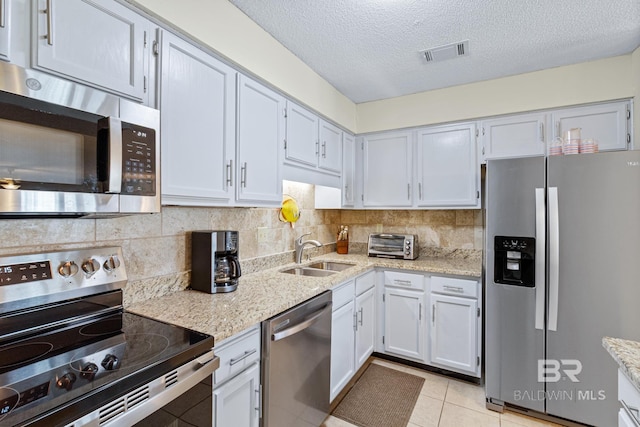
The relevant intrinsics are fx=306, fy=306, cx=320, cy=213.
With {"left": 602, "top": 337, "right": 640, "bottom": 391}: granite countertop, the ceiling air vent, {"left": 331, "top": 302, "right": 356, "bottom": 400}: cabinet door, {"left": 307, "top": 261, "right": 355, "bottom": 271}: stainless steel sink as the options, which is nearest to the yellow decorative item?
{"left": 307, "top": 261, "right": 355, "bottom": 271}: stainless steel sink

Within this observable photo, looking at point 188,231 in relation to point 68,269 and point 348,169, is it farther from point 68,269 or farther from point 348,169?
point 348,169

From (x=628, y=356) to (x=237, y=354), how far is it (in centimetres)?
134

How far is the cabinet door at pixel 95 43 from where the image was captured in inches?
38.3

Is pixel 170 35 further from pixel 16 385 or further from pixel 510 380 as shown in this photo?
pixel 510 380

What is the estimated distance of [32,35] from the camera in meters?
0.94

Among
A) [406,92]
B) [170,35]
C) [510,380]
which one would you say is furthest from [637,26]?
[170,35]

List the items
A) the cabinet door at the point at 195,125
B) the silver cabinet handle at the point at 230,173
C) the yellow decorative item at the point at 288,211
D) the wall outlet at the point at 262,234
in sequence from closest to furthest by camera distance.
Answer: the cabinet door at the point at 195,125 < the silver cabinet handle at the point at 230,173 < the wall outlet at the point at 262,234 < the yellow decorative item at the point at 288,211

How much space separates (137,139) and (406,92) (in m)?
2.42

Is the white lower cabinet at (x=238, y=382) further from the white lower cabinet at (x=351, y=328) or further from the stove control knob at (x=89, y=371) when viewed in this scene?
the white lower cabinet at (x=351, y=328)

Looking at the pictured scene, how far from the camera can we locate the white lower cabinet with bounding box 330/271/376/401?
208 centimetres

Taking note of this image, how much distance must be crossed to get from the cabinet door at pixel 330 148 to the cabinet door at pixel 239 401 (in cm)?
165

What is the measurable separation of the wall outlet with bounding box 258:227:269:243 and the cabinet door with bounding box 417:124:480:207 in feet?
4.71

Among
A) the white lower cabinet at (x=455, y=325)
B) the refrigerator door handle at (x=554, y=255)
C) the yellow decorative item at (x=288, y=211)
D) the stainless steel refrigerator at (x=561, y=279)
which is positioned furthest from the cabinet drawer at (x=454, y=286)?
the yellow decorative item at (x=288, y=211)

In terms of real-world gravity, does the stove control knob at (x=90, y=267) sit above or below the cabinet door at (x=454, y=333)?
above
